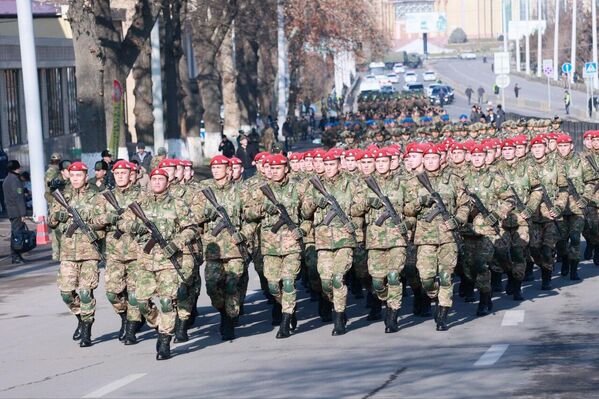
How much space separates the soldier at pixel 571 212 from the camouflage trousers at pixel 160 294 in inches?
286

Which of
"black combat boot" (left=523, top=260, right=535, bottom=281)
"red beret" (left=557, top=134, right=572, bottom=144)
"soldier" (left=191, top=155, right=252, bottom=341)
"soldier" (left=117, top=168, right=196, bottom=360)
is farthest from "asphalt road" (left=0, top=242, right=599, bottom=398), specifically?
"red beret" (left=557, top=134, right=572, bottom=144)

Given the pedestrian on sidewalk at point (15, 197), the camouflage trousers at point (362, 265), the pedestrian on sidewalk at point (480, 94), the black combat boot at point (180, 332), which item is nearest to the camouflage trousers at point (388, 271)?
the camouflage trousers at point (362, 265)

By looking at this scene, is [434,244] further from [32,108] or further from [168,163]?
[32,108]

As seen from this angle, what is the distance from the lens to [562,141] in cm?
2148

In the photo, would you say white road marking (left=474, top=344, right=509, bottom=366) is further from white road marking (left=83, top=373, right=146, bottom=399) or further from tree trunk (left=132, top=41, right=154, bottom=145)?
tree trunk (left=132, top=41, right=154, bottom=145)

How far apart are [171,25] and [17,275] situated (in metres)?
21.5

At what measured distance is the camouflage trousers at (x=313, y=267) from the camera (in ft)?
57.6

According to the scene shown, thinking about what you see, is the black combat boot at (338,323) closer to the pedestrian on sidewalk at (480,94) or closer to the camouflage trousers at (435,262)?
the camouflage trousers at (435,262)

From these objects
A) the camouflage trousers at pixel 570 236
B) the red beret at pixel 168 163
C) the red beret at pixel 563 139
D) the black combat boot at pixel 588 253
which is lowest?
the black combat boot at pixel 588 253

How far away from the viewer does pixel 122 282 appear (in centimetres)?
1611

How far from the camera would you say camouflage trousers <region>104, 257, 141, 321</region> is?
15.9m

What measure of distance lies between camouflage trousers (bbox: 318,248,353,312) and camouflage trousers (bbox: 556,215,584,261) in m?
5.36

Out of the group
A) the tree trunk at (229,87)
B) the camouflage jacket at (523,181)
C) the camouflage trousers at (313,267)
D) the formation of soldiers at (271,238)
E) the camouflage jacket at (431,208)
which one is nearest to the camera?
the formation of soldiers at (271,238)

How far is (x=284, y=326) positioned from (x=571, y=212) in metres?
6.28
